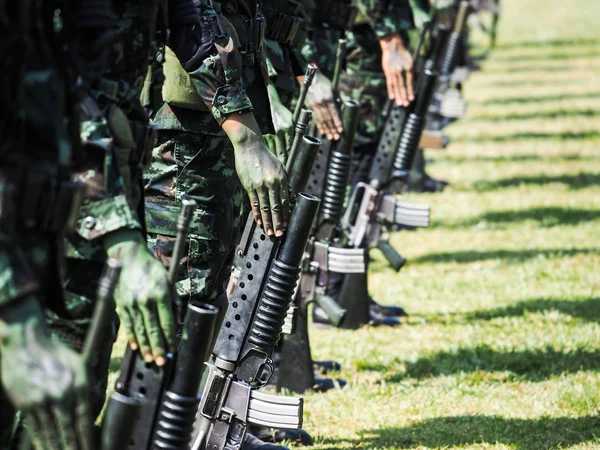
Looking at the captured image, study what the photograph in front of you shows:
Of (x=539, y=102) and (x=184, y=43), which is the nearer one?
(x=184, y=43)

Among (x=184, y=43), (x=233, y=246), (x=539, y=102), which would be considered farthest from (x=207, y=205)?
(x=539, y=102)

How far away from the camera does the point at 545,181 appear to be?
1168cm

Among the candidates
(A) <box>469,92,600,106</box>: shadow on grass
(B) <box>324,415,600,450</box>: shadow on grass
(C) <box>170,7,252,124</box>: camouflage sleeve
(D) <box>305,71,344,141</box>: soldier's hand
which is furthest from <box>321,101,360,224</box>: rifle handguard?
(A) <box>469,92,600,106</box>: shadow on grass

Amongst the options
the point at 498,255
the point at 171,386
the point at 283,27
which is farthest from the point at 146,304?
the point at 498,255

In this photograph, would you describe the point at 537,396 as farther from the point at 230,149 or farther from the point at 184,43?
the point at 184,43

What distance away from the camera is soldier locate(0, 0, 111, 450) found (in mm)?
2545

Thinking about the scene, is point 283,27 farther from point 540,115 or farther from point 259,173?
point 540,115

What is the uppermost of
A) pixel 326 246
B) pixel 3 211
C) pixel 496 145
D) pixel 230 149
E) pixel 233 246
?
pixel 3 211

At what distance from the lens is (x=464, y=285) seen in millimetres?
8086

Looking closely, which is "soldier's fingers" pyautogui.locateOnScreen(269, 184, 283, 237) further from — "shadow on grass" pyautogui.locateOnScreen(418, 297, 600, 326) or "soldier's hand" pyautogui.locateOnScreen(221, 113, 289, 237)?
"shadow on grass" pyautogui.locateOnScreen(418, 297, 600, 326)

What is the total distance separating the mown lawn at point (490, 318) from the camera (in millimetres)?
5312

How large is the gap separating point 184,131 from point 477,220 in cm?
612

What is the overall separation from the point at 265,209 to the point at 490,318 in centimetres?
348

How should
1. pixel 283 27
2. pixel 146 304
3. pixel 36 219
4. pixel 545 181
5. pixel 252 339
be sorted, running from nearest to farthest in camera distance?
pixel 36 219, pixel 146 304, pixel 252 339, pixel 283 27, pixel 545 181
